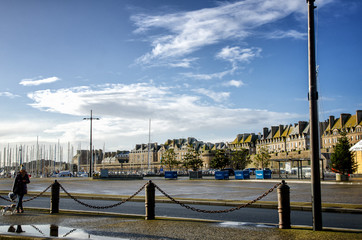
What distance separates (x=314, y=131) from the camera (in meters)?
10.1

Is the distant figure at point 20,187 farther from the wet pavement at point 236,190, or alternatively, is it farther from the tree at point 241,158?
Result: the tree at point 241,158

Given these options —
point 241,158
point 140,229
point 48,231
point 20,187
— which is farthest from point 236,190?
point 241,158

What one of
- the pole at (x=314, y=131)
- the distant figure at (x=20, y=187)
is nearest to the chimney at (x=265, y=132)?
the distant figure at (x=20, y=187)

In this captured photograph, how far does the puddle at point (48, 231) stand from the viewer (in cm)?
946

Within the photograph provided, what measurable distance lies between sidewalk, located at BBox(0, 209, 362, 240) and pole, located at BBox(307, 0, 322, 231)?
545 mm

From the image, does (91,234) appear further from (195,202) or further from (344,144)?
(344,144)

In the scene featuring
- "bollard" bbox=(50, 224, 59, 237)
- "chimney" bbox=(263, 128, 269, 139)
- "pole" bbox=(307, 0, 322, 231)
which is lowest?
"bollard" bbox=(50, 224, 59, 237)

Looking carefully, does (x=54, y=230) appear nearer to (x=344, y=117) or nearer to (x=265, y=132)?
(x=344, y=117)

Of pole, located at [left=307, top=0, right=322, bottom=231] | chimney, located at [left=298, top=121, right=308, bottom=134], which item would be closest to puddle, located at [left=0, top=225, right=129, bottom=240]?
pole, located at [left=307, top=0, right=322, bottom=231]

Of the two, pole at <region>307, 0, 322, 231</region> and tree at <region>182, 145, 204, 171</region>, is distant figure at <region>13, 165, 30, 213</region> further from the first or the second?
tree at <region>182, 145, 204, 171</region>

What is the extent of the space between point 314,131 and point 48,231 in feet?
25.2

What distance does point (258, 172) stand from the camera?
51.3 metres

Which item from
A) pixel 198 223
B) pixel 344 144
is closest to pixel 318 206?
pixel 198 223

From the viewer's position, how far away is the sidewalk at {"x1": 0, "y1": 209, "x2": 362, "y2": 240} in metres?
9.38
